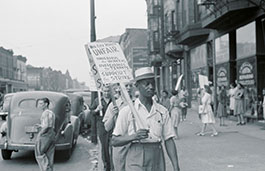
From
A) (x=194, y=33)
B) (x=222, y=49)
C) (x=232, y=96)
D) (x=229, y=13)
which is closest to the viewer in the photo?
(x=229, y=13)

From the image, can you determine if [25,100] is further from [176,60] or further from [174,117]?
[176,60]

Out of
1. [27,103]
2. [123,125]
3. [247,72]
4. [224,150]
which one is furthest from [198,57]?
[123,125]

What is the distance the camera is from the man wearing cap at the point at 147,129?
11.9 feet

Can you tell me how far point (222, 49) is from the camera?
1970cm

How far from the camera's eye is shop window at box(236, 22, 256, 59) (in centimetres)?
1603

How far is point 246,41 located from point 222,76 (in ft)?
11.2

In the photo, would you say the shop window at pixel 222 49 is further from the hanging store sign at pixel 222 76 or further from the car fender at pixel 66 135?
the car fender at pixel 66 135

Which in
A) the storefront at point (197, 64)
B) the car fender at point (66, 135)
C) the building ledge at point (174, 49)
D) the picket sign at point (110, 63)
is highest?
the building ledge at point (174, 49)

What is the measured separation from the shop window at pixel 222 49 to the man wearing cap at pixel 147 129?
15.9 metres

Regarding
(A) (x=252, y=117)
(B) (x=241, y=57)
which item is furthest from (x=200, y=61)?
(A) (x=252, y=117)

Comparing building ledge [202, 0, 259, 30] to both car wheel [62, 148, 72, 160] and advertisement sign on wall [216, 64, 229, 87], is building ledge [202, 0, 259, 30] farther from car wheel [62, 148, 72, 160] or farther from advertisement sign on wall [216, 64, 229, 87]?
car wheel [62, 148, 72, 160]

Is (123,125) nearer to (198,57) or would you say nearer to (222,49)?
(222,49)

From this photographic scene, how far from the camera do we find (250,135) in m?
12.7

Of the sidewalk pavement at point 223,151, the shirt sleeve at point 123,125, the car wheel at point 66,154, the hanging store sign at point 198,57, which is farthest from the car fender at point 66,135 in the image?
the hanging store sign at point 198,57
